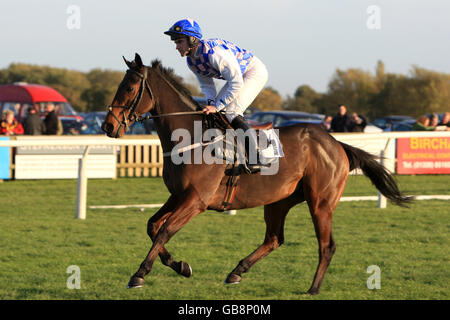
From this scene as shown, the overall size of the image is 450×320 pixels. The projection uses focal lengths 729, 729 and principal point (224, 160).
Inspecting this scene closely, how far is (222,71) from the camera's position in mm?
5715

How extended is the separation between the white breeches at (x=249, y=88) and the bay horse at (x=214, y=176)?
26cm

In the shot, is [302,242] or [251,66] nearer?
[251,66]

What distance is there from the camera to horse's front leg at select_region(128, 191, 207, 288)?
5.36 m

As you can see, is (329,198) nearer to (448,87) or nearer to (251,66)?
(251,66)

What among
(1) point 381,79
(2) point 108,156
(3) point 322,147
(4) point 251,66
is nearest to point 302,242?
(3) point 322,147

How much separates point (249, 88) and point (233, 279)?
159 centimetres

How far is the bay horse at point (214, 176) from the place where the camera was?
5543 mm

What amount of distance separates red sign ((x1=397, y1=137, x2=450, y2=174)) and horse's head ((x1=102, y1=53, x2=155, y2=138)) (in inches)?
463

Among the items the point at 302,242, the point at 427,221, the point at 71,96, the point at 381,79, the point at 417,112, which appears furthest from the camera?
the point at 71,96

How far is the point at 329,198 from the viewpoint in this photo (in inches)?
245

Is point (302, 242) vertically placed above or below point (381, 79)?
below

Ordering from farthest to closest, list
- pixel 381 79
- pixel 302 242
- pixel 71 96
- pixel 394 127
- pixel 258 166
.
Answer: pixel 71 96 → pixel 381 79 → pixel 394 127 → pixel 302 242 → pixel 258 166

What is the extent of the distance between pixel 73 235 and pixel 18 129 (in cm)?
886

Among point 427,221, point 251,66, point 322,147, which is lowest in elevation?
point 427,221
